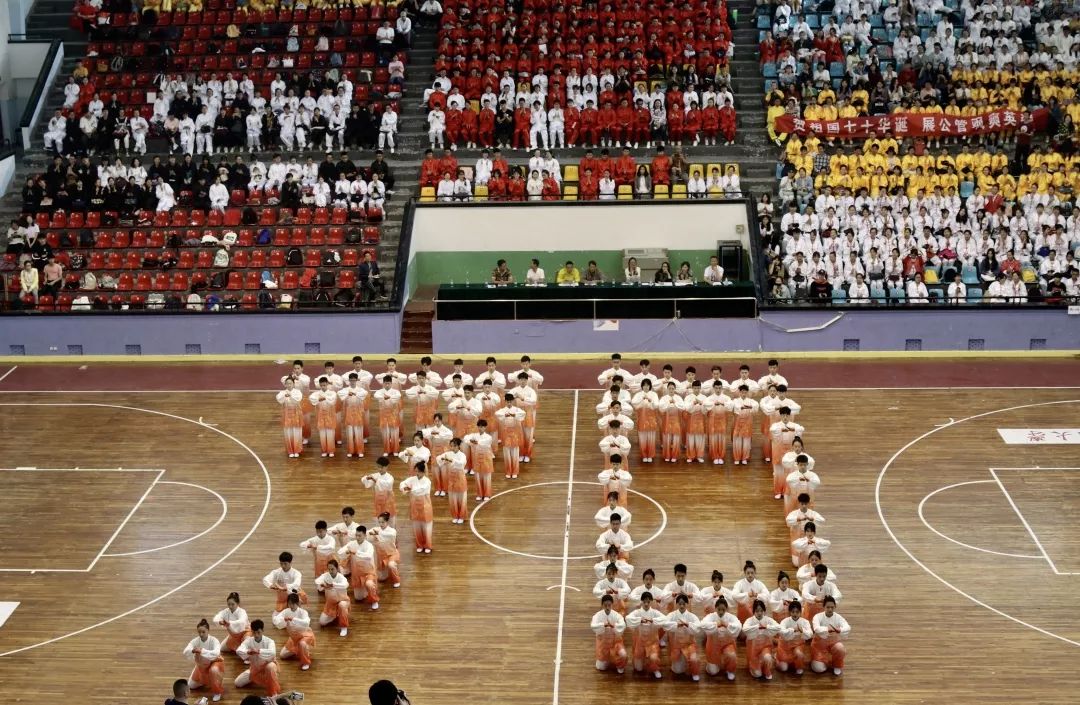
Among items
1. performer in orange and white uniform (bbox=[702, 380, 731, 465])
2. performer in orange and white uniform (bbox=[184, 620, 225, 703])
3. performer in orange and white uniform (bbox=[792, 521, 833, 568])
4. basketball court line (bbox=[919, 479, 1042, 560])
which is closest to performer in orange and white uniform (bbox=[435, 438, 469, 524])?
performer in orange and white uniform (bbox=[702, 380, 731, 465])

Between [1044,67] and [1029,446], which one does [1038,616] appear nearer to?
[1029,446]

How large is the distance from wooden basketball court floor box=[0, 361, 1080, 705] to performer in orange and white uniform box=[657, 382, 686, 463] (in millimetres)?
432

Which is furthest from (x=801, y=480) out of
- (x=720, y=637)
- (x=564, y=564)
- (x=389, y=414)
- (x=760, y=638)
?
(x=389, y=414)

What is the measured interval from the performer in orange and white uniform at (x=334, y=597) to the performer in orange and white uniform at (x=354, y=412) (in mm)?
5599

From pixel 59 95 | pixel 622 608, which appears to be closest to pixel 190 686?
pixel 622 608

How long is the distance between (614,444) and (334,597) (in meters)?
5.65

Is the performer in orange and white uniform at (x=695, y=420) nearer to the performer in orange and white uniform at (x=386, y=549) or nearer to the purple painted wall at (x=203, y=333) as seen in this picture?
the performer in orange and white uniform at (x=386, y=549)

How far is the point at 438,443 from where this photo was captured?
22.0 m

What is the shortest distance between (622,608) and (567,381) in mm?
10213

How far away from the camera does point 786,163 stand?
3177cm

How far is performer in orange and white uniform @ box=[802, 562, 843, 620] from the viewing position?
57.0 ft

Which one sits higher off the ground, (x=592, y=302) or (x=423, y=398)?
(x=592, y=302)

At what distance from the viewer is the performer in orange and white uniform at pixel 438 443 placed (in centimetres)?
2194

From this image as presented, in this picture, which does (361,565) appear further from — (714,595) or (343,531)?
(714,595)
